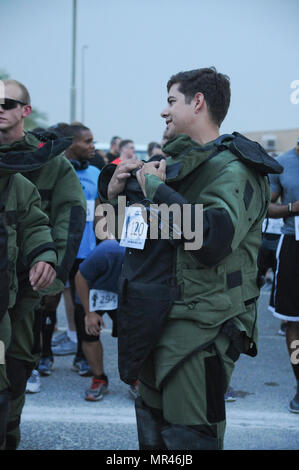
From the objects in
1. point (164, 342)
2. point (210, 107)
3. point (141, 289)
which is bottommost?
point (164, 342)

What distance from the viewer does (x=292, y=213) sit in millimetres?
4371

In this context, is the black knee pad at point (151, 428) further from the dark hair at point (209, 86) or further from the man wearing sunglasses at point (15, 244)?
the dark hair at point (209, 86)

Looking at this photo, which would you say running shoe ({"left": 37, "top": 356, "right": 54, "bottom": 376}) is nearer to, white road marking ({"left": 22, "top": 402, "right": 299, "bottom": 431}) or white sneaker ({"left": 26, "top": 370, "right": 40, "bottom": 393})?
white sneaker ({"left": 26, "top": 370, "right": 40, "bottom": 393})

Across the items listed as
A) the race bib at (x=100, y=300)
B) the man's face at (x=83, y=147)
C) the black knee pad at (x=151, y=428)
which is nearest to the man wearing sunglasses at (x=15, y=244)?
the black knee pad at (x=151, y=428)

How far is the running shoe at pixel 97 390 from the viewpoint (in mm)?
4367

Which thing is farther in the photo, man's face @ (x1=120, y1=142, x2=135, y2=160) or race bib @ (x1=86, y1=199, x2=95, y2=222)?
man's face @ (x1=120, y1=142, x2=135, y2=160)

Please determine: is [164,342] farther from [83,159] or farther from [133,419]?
[83,159]

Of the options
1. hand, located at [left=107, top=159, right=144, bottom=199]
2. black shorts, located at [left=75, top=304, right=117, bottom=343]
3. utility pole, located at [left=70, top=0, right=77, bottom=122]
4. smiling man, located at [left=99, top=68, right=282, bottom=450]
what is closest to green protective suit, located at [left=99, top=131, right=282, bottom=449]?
smiling man, located at [left=99, top=68, right=282, bottom=450]

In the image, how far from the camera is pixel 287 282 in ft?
14.4

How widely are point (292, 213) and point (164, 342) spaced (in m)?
2.42

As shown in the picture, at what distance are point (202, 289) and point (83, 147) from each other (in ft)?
10.7

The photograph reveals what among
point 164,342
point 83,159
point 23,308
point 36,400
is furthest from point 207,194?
point 83,159

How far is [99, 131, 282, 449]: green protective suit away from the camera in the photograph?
216cm

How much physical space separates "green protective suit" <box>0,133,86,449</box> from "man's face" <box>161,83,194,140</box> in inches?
27.3
